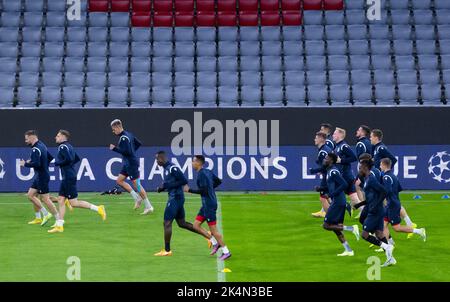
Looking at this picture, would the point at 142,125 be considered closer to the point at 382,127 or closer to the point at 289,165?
the point at 289,165

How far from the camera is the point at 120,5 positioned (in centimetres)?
3644

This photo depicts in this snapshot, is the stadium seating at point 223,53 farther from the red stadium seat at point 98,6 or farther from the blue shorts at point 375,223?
the blue shorts at point 375,223

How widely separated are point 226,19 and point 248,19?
0.76m

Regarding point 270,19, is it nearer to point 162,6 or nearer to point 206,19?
point 206,19

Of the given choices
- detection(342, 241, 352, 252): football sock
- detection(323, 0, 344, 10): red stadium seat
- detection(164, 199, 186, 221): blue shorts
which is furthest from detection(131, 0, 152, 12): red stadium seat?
detection(342, 241, 352, 252): football sock

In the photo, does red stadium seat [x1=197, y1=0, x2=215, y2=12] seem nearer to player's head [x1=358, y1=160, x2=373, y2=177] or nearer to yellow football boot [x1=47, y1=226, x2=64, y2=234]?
yellow football boot [x1=47, y1=226, x2=64, y2=234]

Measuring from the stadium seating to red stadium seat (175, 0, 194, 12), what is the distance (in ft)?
0.11

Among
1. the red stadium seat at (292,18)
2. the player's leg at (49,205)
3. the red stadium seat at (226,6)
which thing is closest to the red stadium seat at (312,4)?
the red stadium seat at (292,18)

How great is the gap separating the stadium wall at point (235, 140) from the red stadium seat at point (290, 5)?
6.29 metres

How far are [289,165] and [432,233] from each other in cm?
870

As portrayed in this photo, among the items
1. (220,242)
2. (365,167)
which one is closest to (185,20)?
(365,167)

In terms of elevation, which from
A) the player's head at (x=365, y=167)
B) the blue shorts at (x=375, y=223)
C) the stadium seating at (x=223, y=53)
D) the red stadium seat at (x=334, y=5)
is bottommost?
the blue shorts at (x=375, y=223)

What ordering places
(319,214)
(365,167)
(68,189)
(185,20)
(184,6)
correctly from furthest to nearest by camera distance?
(184,6) < (185,20) < (319,214) < (68,189) < (365,167)

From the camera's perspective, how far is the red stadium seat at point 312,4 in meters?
36.3
